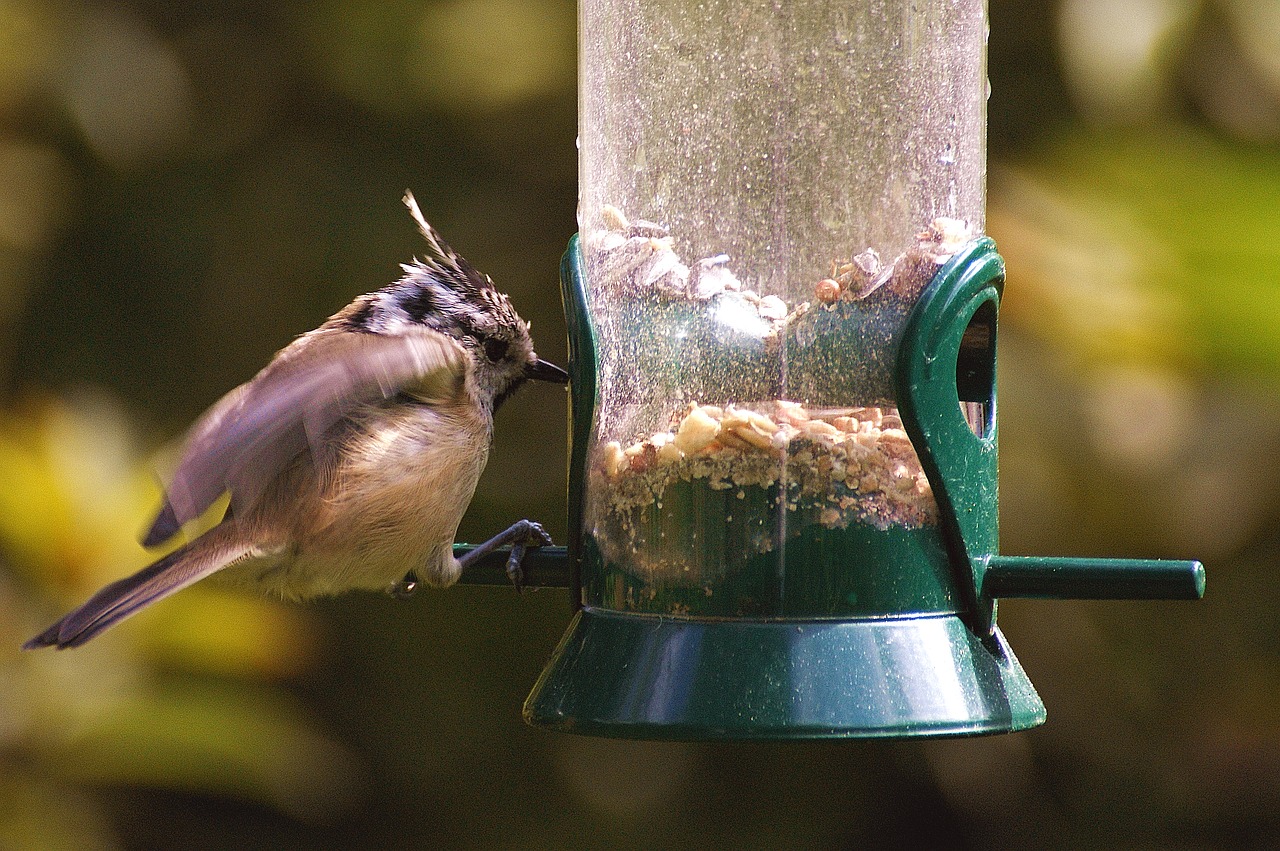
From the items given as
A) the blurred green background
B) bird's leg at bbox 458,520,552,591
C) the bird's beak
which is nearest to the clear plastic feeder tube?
bird's leg at bbox 458,520,552,591

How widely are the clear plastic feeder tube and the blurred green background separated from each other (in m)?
1.58

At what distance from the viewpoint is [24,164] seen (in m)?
6.56

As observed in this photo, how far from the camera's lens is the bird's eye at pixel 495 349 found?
4363 millimetres

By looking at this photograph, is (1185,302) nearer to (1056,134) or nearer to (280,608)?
(1056,134)

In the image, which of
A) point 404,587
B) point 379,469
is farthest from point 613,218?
point 404,587

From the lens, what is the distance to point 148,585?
393 cm

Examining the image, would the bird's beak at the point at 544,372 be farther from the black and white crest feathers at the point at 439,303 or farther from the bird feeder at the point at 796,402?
the bird feeder at the point at 796,402

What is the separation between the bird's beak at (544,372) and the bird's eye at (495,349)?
0.09m

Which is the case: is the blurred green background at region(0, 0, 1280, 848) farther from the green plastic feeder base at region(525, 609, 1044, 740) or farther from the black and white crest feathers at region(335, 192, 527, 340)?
the green plastic feeder base at region(525, 609, 1044, 740)

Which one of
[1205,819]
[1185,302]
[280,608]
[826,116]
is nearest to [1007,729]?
[826,116]

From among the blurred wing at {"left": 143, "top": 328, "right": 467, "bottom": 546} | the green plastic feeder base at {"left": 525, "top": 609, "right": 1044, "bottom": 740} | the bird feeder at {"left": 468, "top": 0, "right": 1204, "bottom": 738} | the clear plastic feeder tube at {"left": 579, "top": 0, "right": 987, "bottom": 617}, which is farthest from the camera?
the blurred wing at {"left": 143, "top": 328, "right": 467, "bottom": 546}

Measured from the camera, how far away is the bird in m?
3.89

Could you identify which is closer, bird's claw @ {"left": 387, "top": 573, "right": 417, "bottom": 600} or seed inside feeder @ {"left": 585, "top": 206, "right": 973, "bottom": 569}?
seed inside feeder @ {"left": 585, "top": 206, "right": 973, "bottom": 569}

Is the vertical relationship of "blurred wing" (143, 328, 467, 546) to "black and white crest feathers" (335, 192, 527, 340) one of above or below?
below
